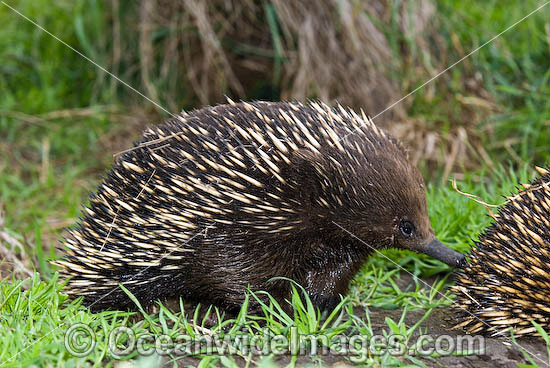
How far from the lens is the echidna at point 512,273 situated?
326 centimetres

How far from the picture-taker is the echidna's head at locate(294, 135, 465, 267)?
314cm

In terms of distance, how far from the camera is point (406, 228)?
10.6 feet

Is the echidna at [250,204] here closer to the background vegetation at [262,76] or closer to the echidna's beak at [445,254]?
the echidna's beak at [445,254]

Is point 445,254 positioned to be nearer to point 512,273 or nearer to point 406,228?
point 406,228

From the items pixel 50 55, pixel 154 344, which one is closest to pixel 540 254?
pixel 154 344

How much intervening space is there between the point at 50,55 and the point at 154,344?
5050 millimetres

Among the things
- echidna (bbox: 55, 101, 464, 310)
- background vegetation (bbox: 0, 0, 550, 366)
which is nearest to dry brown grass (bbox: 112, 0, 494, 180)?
background vegetation (bbox: 0, 0, 550, 366)

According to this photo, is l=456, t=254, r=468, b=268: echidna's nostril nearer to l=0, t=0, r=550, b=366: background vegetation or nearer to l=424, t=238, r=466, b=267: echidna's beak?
l=424, t=238, r=466, b=267: echidna's beak

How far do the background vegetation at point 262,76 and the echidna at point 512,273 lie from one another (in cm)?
135

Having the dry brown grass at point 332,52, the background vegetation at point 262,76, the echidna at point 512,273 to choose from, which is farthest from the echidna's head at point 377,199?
the dry brown grass at point 332,52

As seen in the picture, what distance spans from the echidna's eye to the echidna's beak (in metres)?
0.11

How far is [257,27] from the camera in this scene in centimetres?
659

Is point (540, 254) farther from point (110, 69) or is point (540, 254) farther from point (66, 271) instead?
point (110, 69)

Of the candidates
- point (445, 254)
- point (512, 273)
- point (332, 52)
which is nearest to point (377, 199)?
point (445, 254)
